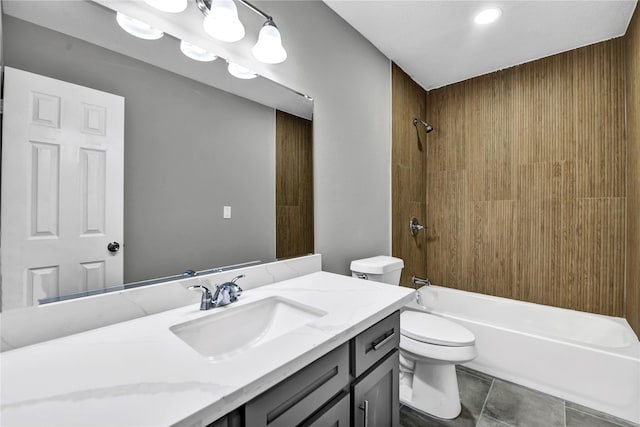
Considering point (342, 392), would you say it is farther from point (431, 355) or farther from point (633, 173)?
point (633, 173)

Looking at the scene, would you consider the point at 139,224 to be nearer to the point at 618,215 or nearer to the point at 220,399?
the point at 220,399

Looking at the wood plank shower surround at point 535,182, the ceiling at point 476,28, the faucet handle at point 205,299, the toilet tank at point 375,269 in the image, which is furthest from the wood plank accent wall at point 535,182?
the faucet handle at point 205,299

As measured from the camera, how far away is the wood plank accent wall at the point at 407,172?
7.79 ft

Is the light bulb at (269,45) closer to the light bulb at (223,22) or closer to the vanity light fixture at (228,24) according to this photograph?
the vanity light fixture at (228,24)

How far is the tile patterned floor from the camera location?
5.01 feet

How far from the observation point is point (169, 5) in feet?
3.18

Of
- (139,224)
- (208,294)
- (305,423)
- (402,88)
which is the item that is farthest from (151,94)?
(402,88)

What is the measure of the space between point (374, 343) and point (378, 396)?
8.5 inches

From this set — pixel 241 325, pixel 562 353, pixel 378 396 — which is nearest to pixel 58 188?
pixel 241 325

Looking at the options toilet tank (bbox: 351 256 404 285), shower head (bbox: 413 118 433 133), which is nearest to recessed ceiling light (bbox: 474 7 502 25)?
shower head (bbox: 413 118 433 133)

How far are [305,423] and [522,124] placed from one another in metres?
2.85

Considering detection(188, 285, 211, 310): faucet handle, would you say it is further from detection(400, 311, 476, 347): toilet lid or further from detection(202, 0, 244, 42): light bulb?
detection(400, 311, 476, 347): toilet lid

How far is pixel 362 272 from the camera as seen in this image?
5.74 ft

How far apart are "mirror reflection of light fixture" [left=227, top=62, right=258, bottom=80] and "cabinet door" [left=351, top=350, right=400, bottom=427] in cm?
132
